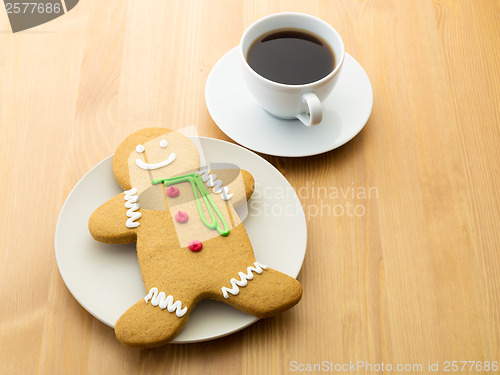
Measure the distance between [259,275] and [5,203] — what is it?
0.51 metres

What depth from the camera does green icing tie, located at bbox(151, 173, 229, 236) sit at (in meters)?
0.83

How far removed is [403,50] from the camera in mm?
1145

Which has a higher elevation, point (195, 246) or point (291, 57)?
point (291, 57)

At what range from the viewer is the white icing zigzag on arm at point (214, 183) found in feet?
2.86

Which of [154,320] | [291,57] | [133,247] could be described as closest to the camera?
[154,320]

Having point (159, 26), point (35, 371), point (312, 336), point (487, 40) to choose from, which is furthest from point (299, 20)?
point (35, 371)

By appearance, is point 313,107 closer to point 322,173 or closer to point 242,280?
point 322,173

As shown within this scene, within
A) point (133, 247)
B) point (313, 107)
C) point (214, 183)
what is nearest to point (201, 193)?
point (214, 183)

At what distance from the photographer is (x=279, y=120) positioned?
1.01 metres

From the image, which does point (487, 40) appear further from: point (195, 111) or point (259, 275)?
point (259, 275)

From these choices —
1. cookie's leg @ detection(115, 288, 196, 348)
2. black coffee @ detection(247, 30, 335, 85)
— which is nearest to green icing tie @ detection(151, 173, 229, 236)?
cookie's leg @ detection(115, 288, 196, 348)

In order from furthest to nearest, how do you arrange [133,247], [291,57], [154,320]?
[291,57] → [133,247] → [154,320]

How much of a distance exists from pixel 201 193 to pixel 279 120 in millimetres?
246

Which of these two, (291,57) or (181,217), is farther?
(291,57)
